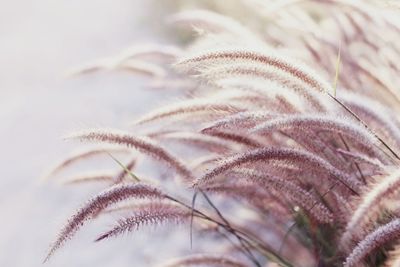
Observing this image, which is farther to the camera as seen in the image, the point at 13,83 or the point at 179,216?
the point at 13,83

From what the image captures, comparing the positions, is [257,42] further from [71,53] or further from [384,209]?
[71,53]

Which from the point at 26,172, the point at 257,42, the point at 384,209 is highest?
the point at 26,172

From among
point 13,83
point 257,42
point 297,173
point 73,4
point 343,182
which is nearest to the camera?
point 343,182

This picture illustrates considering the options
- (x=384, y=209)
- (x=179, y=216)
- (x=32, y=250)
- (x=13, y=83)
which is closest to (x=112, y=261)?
(x=32, y=250)

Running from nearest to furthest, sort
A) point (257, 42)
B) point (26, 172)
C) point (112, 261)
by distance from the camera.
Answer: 1. point (257, 42)
2. point (112, 261)
3. point (26, 172)

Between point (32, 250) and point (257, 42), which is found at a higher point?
point (32, 250)

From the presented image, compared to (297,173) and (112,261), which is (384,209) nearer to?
(297,173)
